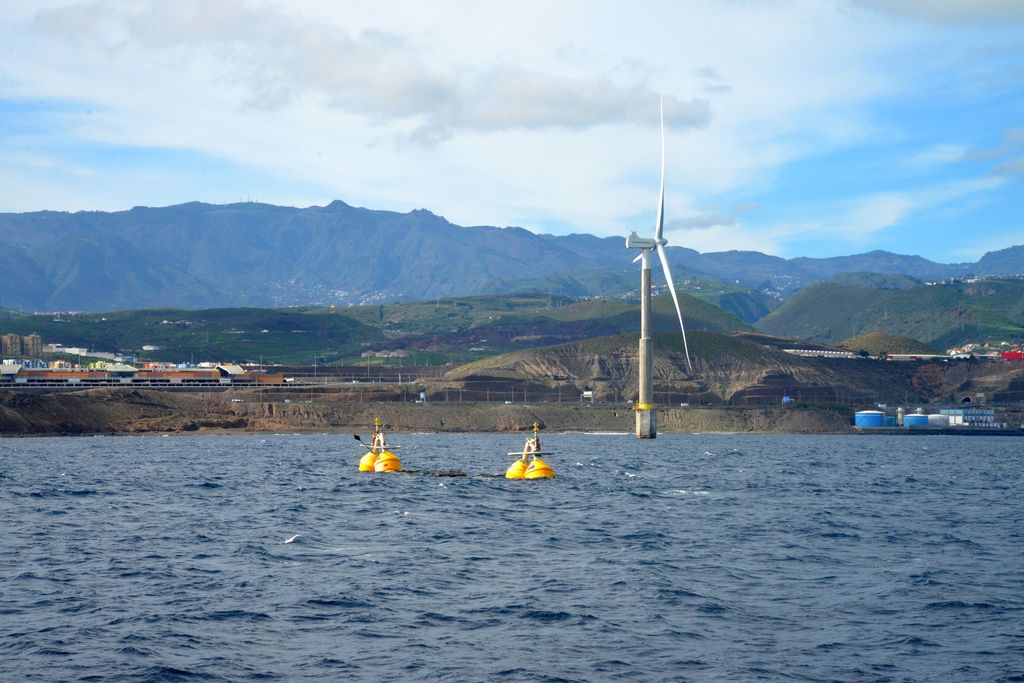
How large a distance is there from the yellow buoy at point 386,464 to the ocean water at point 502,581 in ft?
19.4

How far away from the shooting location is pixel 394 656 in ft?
139

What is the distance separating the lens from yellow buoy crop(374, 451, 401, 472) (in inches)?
4587

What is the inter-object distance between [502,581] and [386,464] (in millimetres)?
61451

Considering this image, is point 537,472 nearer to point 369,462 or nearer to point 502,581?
point 369,462

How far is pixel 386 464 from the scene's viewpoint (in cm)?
11675

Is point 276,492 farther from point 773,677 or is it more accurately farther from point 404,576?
point 773,677

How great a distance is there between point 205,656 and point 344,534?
1180 inches

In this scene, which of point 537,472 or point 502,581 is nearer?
point 502,581

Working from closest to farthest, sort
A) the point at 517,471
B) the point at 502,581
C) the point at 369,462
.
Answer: the point at 502,581, the point at 517,471, the point at 369,462

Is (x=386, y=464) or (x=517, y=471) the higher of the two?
(x=386, y=464)

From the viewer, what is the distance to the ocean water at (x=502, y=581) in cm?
4197

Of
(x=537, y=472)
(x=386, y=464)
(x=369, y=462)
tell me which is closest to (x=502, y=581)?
(x=537, y=472)

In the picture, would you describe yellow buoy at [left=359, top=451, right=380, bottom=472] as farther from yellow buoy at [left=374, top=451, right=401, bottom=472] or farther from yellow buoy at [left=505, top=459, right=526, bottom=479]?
yellow buoy at [left=505, top=459, right=526, bottom=479]

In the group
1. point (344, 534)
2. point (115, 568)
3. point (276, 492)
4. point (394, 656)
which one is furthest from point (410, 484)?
point (394, 656)
